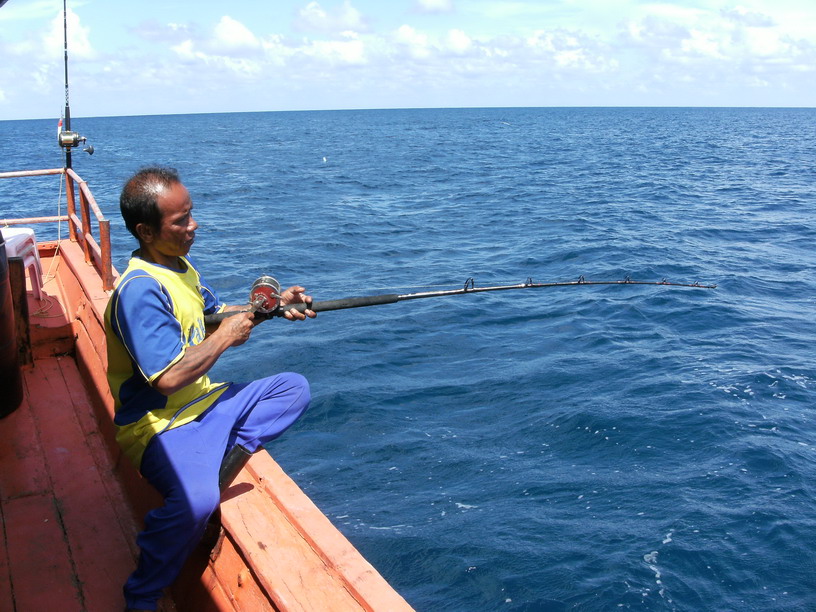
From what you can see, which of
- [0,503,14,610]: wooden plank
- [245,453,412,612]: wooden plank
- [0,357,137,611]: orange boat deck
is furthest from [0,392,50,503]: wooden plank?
[245,453,412,612]: wooden plank

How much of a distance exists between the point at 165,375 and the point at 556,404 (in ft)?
19.1

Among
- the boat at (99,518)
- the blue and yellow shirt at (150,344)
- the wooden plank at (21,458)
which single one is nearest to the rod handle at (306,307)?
the blue and yellow shirt at (150,344)

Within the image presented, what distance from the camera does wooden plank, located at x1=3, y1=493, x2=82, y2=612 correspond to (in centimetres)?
283

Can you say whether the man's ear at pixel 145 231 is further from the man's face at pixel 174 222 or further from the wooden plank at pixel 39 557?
the wooden plank at pixel 39 557

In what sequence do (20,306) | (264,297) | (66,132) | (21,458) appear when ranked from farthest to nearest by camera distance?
(66,132) → (20,306) → (21,458) → (264,297)

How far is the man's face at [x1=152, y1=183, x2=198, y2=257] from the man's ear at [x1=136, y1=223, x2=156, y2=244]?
0.01 metres

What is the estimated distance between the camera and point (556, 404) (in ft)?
25.1

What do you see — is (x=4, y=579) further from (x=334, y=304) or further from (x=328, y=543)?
(x=334, y=304)

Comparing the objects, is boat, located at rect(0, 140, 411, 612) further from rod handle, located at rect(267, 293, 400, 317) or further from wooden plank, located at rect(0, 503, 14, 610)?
rod handle, located at rect(267, 293, 400, 317)

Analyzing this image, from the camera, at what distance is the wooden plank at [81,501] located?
2.96m

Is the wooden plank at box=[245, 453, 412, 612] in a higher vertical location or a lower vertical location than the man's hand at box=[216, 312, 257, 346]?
lower

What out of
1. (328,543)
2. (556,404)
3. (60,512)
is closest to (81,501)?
(60,512)

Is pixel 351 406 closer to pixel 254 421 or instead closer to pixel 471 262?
pixel 254 421

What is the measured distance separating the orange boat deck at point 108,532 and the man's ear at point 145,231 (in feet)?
3.54
